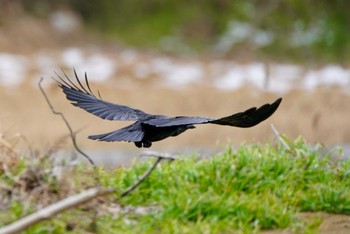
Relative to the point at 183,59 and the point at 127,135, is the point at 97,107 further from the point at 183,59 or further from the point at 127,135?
the point at 183,59

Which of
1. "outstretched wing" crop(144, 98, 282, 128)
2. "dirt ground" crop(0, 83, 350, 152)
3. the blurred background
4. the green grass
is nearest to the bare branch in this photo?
the green grass

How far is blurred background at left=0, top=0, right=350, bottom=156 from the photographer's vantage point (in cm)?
1534

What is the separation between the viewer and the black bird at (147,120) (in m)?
4.59

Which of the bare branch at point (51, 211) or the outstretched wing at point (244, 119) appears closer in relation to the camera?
the bare branch at point (51, 211)

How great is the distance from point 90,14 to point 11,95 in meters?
6.71

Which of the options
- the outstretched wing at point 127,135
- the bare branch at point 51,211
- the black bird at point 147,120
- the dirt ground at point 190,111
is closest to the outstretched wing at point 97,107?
the black bird at point 147,120

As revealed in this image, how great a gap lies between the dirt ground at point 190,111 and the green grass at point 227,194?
6017mm

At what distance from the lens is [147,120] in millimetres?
5180

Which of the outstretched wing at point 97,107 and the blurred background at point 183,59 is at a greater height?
the blurred background at point 183,59

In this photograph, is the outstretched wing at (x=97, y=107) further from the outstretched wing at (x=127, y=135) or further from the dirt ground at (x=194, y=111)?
the dirt ground at (x=194, y=111)

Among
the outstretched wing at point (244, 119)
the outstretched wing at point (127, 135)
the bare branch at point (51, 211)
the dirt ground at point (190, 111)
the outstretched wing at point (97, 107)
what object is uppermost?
the dirt ground at point (190, 111)

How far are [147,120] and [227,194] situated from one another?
24.4 inches

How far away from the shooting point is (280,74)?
747 inches

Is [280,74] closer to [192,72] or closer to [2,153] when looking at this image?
[192,72]
